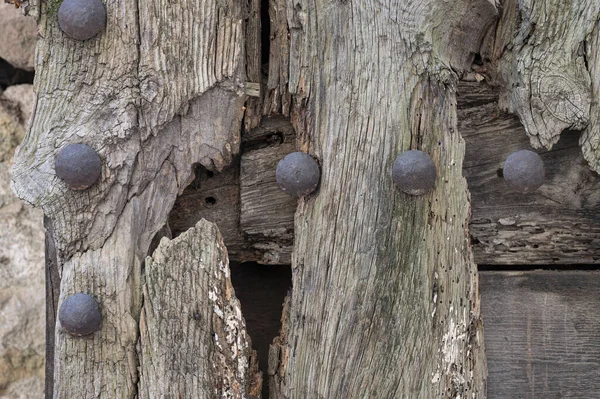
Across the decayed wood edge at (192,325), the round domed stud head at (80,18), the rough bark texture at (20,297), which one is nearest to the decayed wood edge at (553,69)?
the decayed wood edge at (192,325)

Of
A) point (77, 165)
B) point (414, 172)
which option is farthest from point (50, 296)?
point (414, 172)

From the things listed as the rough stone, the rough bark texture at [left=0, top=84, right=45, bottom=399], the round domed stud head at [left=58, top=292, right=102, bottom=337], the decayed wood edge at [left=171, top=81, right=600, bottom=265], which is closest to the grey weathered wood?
the decayed wood edge at [left=171, top=81, right=600, bottom=265]

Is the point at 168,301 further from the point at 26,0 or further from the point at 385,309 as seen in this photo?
the point at 26,0

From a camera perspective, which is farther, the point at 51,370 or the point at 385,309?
the point at 51,370

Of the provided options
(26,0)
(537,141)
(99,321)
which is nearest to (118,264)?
(99,321)

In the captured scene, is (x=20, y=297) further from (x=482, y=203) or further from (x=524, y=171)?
(x=524, y=171)

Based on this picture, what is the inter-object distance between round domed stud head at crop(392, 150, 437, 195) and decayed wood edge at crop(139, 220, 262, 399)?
15.2 inches

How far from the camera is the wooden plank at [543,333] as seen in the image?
59.4 inches

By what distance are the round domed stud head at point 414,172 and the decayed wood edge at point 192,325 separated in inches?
15.2

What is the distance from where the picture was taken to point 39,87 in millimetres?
1401

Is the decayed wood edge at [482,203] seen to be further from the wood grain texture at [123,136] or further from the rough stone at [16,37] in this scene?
the rough stone at [16,37]

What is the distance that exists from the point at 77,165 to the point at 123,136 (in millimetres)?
111

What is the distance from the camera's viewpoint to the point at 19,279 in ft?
6.86

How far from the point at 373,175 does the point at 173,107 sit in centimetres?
44
